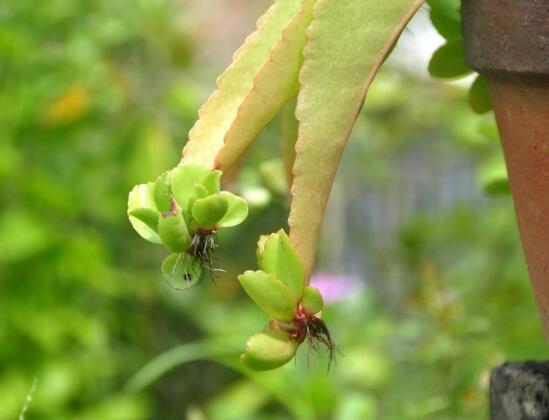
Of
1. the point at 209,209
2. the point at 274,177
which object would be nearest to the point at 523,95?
the point at 209,209

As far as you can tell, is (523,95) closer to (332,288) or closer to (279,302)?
(279,302)

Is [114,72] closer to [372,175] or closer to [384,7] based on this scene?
[372,175]

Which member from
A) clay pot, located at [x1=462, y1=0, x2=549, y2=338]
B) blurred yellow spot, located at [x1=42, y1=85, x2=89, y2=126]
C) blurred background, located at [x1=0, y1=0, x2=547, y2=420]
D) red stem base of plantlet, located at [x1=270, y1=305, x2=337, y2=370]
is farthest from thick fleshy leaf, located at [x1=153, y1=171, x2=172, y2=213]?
blurred yellow spot, located at [x1=42, y1=85, x2=89, y2=126]

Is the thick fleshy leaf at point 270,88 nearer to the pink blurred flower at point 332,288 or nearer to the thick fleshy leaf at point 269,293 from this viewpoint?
the thick fleshy leaf at point 269,293

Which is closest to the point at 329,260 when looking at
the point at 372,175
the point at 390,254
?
the point at 372,175

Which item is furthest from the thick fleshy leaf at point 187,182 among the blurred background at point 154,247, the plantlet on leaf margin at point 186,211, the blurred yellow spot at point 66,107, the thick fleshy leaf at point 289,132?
the blurred yellow spot at point 66,107

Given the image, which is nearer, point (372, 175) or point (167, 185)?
point (167, 185)

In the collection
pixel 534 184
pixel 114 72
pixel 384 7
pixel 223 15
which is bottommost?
pixel 223 15
